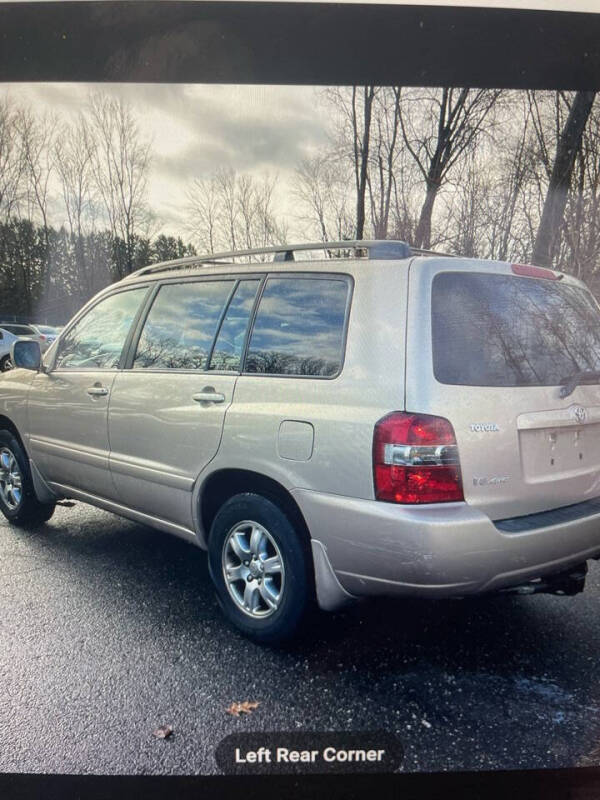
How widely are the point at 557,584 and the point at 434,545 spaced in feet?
1.95

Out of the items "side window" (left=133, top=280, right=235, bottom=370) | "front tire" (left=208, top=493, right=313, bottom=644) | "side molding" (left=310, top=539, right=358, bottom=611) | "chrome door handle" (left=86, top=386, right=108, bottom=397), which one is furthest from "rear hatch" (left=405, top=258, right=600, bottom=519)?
"chrome door handle" (left=86, top=386, right=108, bottom=397)

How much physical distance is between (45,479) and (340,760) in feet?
8.04

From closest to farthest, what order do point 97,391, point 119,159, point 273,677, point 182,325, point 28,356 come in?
point 119,159, point 273,677, point 182,325, point 97,391, point 28,356

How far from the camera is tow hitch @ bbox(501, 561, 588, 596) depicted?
6.03ft

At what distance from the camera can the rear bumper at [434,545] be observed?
165cm

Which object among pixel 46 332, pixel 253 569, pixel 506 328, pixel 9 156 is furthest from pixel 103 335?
pixel 506 328

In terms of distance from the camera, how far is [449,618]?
220cm

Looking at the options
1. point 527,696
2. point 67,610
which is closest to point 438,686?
point 527,696

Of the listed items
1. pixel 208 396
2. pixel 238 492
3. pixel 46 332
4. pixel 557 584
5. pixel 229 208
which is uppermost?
pixel 229 208

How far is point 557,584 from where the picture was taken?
6.40 feet

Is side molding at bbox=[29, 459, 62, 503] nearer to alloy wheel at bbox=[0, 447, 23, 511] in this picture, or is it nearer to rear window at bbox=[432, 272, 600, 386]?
alloy wheel at bbox=[0, 447, 23, 511]

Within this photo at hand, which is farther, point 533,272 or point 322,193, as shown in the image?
point 533,272

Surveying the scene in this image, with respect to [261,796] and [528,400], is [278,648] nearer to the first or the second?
[261,796]

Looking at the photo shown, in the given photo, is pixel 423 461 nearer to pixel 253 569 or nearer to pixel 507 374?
pixel 507 374
